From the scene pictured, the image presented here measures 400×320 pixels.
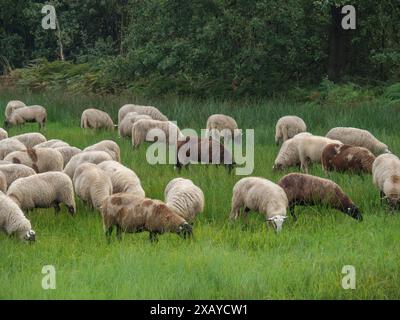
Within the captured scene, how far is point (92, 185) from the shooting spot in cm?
1068

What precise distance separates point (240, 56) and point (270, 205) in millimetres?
14849

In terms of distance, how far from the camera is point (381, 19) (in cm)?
2356

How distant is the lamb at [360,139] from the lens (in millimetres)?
14266

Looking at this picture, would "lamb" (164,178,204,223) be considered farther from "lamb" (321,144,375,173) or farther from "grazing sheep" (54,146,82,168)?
"grazing sheep" (54,146,82,168)

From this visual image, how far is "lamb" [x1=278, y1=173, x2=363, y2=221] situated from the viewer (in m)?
10.3

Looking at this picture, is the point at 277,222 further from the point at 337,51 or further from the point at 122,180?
the point at 337,51

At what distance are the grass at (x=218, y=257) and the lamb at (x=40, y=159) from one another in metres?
1.35

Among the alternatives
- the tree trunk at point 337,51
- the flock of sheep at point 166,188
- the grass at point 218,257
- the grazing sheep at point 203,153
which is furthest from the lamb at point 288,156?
the tree trunk at point 337,51

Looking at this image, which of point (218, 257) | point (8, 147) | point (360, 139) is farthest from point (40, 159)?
point (360, 139)

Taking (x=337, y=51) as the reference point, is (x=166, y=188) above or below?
below

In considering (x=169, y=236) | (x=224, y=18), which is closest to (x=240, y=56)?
(x=224, y=18)

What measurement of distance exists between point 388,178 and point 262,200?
201 cm

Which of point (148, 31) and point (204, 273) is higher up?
point (148, 31)

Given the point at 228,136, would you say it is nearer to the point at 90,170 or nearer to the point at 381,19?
the point at 90,170
